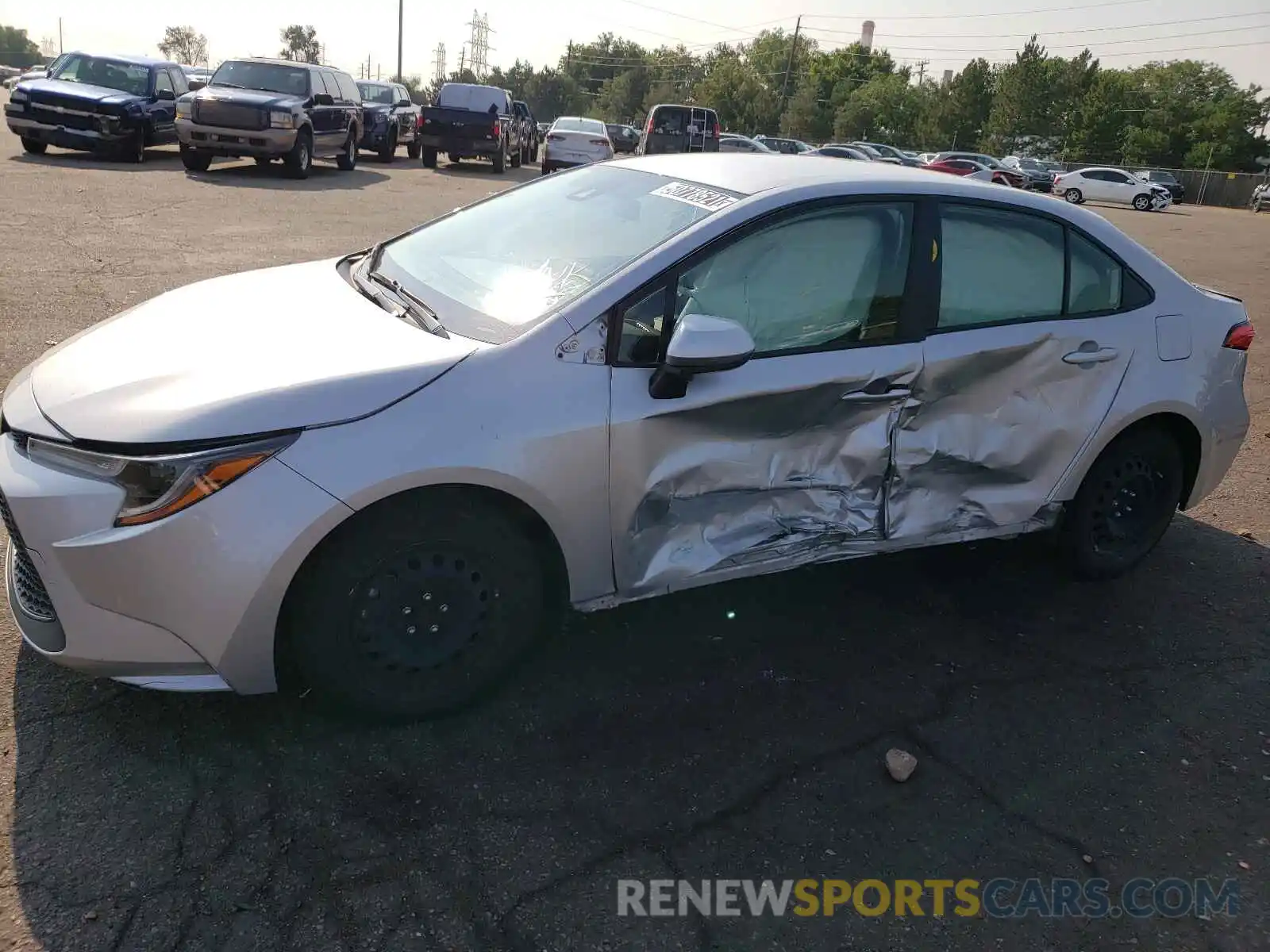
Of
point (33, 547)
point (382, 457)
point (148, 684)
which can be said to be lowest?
point (148, 684)

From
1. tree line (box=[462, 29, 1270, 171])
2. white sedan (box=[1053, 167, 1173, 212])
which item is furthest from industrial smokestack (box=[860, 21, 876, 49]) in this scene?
Result: white sedan (box=[1053, 167, 1173, 212])

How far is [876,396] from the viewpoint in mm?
3225

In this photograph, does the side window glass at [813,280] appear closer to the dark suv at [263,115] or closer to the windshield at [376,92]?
the dark suv at [263,115]

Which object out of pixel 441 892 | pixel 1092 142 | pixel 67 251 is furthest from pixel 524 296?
pixel 1092 142

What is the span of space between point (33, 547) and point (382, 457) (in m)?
0.91

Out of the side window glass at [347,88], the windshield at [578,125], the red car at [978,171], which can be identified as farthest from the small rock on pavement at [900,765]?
the red car at [978,171]

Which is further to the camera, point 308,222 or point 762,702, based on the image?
point 308,222

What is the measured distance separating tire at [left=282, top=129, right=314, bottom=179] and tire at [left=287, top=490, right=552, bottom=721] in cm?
1509

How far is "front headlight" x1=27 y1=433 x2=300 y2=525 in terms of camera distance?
235cm

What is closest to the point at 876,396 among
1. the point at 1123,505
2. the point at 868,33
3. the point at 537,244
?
the point at 537,244

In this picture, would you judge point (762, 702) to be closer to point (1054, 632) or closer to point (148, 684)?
point (1054, 632)

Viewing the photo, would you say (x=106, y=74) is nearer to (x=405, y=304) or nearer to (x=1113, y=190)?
(x=405, y=304)

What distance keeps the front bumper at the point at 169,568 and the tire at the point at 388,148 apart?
72.1ft

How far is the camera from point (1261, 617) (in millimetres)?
3943
